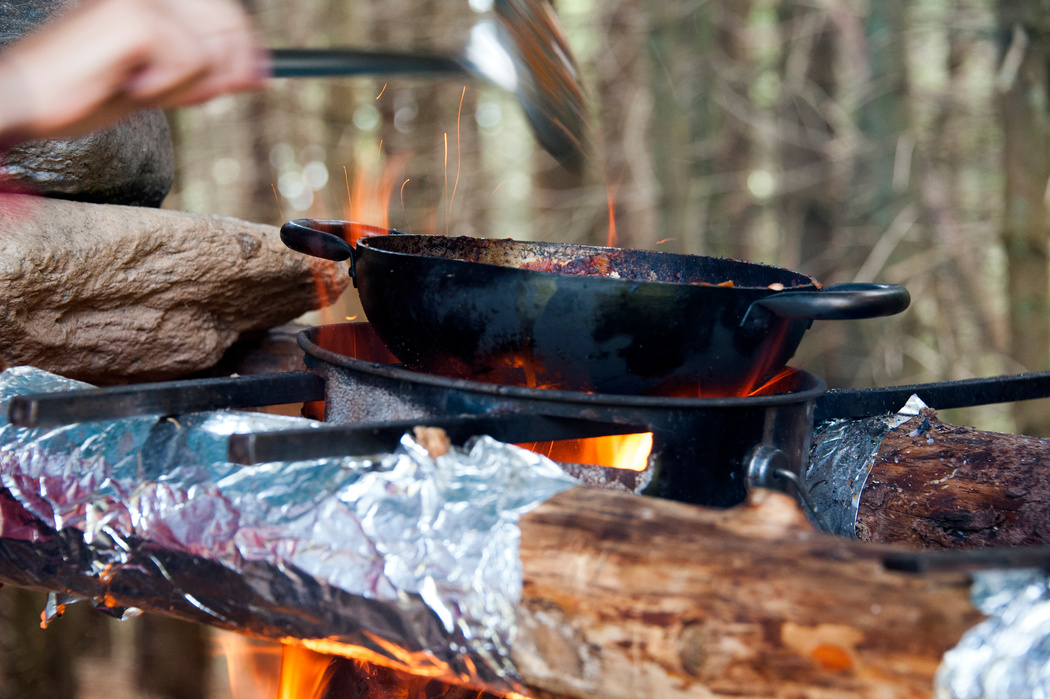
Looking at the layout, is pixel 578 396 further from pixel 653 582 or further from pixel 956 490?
pixel 956 490

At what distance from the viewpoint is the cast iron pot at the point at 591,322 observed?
1.16 m

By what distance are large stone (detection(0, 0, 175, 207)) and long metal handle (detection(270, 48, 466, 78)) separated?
2.61ft

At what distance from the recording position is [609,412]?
114 centimetres

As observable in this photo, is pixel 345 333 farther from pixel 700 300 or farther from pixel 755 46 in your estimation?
pixel 755 46

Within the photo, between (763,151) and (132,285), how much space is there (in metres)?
4.13

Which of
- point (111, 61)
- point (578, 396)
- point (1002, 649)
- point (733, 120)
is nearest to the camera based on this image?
point (1002, 649)

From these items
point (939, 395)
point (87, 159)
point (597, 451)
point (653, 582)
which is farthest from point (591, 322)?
point (87, 159)

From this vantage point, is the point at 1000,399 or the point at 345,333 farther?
the point at 345,333

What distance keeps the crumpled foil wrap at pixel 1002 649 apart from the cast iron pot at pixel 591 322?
42 cm

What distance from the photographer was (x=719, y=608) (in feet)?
2.69

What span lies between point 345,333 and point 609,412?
77 centimetres

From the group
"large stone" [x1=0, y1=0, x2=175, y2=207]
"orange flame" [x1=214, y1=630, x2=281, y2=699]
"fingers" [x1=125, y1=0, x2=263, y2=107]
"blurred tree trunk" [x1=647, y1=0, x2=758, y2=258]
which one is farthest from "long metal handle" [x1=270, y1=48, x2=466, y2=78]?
"blurred tree trunk" [x1=647, y1=0, x2=758, y2=258]

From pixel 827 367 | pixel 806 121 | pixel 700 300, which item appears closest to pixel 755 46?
A: pixel 806 121

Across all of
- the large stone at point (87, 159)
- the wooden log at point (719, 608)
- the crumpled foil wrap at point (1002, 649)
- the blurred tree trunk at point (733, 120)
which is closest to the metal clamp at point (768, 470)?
the wooden log at point (719, 608)
